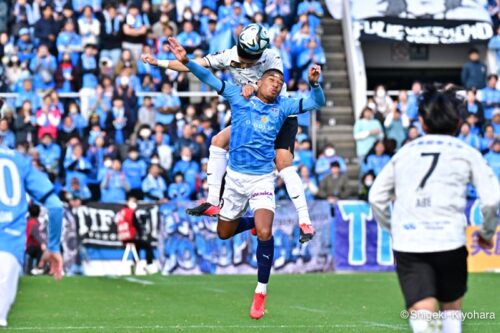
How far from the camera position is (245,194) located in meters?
13.7

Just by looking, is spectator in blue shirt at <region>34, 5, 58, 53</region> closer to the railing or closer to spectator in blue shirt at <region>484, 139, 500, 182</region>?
the railing

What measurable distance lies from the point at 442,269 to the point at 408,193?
1.91 feet

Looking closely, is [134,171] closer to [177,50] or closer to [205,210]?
[205,210]

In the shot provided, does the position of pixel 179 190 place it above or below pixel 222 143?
below

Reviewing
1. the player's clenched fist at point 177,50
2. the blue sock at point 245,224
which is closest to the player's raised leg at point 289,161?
the blue sock at point 245,224

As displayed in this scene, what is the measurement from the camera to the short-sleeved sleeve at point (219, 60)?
13586 mm

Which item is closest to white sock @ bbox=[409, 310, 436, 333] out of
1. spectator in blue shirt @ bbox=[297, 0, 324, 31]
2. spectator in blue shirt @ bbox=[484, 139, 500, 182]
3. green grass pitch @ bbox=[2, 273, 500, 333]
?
green grass pitch @ bbox=[2, 273, 500, 333]

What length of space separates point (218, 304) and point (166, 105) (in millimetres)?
10234

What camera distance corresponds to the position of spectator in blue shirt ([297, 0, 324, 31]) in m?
29.9

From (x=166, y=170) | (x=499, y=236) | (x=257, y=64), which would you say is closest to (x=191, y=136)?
(x=166, y=170)

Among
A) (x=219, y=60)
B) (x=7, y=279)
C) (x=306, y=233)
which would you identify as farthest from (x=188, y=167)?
(x=7, y=279)

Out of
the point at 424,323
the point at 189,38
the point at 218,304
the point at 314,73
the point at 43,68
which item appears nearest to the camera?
the point at 424,323

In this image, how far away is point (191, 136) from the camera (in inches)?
1042

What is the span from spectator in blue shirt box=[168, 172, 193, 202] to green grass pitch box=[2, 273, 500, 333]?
2493 mm
